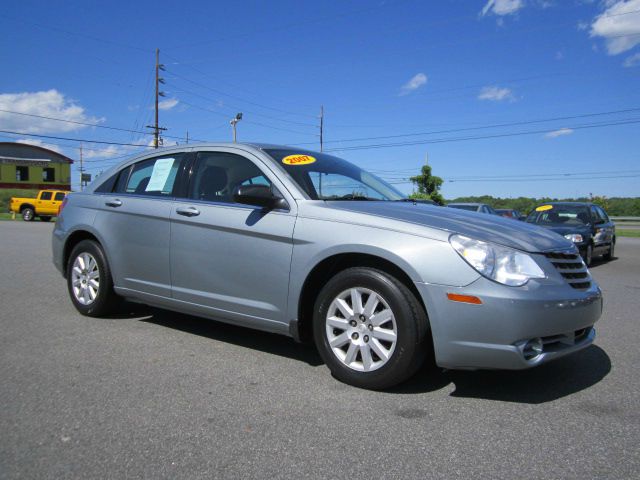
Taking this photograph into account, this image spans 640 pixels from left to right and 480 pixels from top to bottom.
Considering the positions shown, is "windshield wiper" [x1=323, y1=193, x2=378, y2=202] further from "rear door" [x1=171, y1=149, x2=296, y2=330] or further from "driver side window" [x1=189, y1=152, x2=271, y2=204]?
"driver side window" [x1=189, y1=152, x2=271, y2=204]

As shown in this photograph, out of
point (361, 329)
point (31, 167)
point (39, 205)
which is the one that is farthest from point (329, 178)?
point (31, 167)

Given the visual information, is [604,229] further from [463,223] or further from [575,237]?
[463,223]

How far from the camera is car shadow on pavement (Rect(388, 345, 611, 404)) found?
10.9 ft

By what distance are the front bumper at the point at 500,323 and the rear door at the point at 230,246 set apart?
3.73ft

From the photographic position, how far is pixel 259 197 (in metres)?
3.76

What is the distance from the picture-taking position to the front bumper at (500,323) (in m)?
2.97

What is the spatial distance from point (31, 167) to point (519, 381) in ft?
183

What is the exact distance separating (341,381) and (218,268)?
4.27ft

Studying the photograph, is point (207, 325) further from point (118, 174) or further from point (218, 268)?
point (118, 174)

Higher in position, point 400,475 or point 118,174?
point 118,174

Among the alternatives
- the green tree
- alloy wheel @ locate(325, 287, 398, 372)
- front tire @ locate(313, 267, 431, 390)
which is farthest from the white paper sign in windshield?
the green tree

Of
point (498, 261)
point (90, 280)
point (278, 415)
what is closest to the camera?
point (278, 415)

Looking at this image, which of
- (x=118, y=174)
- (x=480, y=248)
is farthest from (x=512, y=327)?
(x=118, y=174)

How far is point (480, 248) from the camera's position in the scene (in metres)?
3.13
